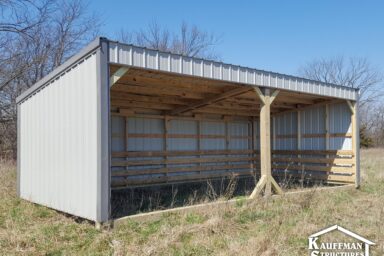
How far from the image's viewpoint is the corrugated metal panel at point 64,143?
509cm

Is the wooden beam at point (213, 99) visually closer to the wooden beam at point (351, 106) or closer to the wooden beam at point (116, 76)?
the wooden beam at point (116, 76)

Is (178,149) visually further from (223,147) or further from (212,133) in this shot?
(223,147)

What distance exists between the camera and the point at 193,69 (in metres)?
5.90

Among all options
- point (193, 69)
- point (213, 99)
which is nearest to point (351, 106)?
point (213, 99)

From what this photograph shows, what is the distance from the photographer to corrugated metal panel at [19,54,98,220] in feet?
16.7

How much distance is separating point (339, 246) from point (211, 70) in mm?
3384

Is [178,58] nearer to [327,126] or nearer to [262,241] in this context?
[262,241]

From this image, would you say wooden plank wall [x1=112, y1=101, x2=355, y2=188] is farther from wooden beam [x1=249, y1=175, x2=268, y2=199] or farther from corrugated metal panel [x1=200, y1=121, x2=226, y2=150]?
wooden beam [x1=249, y1=175, x2=268, y2=199]

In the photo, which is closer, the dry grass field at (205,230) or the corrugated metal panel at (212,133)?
the dry grass field at (205,230)

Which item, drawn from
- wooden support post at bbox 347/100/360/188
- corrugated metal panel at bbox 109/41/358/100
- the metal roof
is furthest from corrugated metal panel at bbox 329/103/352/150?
the metal roof

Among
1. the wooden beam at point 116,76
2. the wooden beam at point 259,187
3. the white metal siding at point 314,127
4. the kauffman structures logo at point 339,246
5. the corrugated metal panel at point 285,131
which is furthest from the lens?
the corrugated metal panel at point 285,131

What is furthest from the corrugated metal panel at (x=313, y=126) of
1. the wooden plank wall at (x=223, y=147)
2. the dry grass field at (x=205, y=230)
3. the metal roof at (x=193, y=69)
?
the dry grass field at (x=205, y=230)

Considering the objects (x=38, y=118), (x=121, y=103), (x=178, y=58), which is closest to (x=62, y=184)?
(x=38, y=118)

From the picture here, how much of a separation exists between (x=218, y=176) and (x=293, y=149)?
240cm
